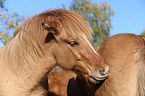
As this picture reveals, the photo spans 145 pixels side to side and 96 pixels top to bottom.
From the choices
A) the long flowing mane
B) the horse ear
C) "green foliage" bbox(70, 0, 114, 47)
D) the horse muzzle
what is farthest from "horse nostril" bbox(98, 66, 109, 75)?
"green foliage" bbox(70, 0, 114, 47)

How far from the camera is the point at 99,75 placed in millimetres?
2346

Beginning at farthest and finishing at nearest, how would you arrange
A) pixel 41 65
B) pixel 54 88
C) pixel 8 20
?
pixel 8 20 < pixel 54 88 < pixel 41 65

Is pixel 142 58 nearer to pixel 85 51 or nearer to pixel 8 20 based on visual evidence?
pixel 85 51

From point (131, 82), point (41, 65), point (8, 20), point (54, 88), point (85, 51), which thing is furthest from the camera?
point (8, 20)

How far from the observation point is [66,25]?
2.54m

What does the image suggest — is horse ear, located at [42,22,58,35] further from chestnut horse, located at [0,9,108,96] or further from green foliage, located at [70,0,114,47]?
green foliage, located at [70,0,114,47]

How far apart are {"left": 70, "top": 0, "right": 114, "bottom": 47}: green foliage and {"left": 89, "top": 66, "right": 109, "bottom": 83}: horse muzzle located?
74.2 feet

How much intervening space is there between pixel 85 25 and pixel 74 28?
236mm

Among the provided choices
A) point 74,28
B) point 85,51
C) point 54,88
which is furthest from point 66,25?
point 54,88

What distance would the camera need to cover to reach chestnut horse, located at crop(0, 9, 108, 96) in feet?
7.98

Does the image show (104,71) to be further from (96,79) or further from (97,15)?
(97,15)

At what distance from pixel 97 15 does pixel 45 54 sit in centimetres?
2384

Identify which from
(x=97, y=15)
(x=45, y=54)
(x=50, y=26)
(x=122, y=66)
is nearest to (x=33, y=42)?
(x=45, y=54)

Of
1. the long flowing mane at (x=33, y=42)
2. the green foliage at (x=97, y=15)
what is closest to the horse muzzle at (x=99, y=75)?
the long flowing mane at (x=33, y=42)
